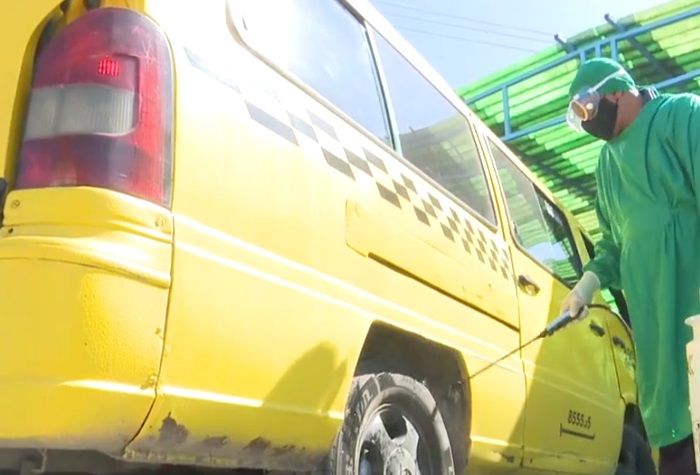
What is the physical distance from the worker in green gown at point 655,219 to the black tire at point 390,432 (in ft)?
2.40

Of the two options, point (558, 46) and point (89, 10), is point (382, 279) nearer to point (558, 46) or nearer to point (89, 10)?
point (89, 10)

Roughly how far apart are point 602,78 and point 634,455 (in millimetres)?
2936

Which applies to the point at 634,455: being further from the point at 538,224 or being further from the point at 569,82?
the point at 569,82

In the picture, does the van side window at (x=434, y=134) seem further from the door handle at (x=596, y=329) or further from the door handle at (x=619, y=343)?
the door handle at (x=619, y=343)

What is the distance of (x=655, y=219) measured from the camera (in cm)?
285

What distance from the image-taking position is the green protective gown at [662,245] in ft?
8.81

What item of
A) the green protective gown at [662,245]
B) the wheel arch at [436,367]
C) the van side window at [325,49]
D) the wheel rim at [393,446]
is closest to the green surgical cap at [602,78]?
the green protective gown at [662,245]

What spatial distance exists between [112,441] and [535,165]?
698 centimetres

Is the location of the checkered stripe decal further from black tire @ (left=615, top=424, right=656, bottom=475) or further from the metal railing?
the metal railing

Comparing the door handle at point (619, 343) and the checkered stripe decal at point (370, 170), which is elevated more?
the door handle at point (619, 343)

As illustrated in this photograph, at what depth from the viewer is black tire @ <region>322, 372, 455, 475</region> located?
2.20m

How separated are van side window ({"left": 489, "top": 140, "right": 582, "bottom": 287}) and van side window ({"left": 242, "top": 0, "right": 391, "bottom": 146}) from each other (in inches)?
54.4

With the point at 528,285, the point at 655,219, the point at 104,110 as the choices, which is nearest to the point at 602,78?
the point at 655,219

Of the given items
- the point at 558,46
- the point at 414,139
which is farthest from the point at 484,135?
the point at 558,46
